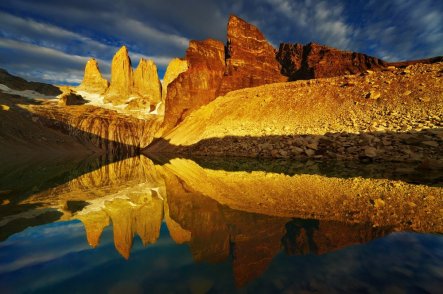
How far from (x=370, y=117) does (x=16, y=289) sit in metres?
30.9

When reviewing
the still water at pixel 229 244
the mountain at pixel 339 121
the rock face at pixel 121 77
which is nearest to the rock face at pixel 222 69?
the mountain at pixel 339 121

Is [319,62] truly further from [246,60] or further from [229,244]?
[229,244]

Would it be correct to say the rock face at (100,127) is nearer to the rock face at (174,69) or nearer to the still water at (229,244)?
the rock face at (174,69)

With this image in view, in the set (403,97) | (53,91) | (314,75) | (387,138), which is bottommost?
(387,138)

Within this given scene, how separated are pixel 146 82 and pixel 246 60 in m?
94.3

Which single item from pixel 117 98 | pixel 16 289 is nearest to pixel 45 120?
pixel 117 98

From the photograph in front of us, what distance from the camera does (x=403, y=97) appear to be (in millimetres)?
28234

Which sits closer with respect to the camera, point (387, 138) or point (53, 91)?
point (387, 138)

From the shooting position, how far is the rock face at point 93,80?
503ft

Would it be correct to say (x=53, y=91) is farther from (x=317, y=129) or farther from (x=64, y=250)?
(x=64, y=250)

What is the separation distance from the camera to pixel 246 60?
2409 inches

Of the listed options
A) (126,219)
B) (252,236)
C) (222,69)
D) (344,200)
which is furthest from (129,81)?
(252,236)

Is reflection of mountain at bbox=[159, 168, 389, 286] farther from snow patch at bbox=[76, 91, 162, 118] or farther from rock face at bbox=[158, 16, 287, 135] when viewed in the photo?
snow patch at bbox=[76, 91, 162, 118]

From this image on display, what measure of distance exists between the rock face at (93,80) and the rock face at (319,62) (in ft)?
394
